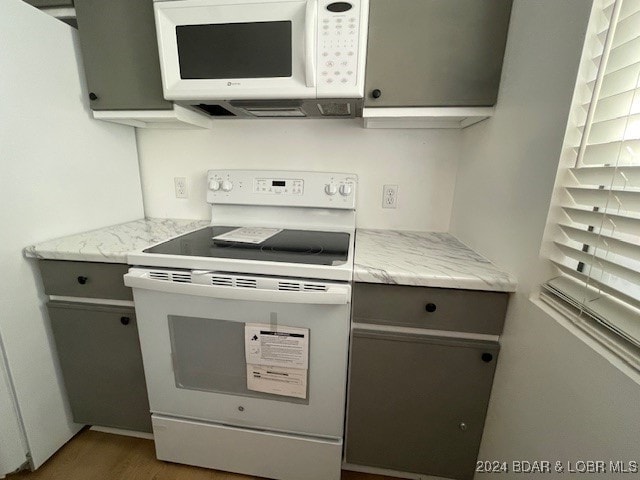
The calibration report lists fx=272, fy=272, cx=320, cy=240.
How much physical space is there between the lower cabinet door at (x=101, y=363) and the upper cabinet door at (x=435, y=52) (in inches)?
51.7

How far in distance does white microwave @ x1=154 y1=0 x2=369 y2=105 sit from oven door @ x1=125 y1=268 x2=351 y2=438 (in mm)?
681

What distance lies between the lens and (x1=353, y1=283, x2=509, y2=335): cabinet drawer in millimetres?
867

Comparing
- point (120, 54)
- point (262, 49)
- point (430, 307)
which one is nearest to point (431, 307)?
point (430, 307)

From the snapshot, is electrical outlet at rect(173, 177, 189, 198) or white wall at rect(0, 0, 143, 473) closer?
white wall at rect(0, 0, 143, 473)

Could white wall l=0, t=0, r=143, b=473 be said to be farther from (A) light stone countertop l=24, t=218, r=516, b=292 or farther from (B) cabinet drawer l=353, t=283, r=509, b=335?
(B) cabinet drawer l=353, t=283, r=509, b=335

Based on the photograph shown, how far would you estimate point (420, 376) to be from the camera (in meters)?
0.95

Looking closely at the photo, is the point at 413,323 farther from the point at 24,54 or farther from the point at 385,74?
the point at 24,54

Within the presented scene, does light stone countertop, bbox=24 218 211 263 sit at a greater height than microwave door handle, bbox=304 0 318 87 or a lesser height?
lesser

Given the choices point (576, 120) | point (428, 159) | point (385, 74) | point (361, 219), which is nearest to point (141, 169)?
point (361, 219)

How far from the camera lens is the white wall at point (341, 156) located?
53.7 inches

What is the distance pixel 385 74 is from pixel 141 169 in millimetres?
1405

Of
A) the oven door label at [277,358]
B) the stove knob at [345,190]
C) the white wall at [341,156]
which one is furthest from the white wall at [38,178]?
the stove knob at [345,190]

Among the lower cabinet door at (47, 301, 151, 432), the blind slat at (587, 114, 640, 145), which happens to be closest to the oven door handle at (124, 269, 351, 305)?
the lower cabinet door at (47, 301, 151, 432)

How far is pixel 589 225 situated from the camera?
0.63 m
